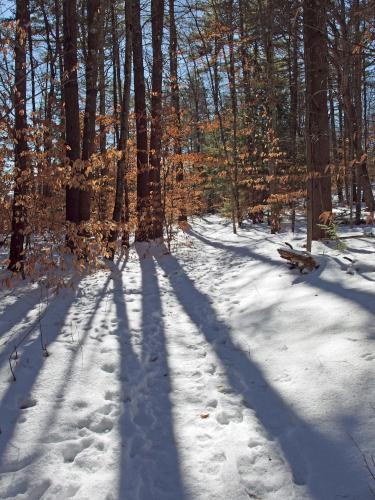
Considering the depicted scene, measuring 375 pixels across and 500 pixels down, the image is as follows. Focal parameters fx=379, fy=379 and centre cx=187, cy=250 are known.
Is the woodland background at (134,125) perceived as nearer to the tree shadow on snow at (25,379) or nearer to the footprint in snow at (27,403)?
the tree shadow on snow at (25,379)

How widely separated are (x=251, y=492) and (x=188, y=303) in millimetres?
4158

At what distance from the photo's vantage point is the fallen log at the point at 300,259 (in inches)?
245

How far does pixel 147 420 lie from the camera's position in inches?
126

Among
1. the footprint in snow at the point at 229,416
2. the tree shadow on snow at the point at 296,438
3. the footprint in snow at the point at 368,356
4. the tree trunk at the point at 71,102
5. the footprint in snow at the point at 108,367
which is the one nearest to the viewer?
the tree shadow on snow at the point at 296,438

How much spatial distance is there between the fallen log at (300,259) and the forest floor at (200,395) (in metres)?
0.21

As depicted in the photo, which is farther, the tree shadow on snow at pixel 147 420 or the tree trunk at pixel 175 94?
the tree trunk at pixel 175 94

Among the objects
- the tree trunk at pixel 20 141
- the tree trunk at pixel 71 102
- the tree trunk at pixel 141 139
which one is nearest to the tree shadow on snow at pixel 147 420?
the tree trunk at pixel 20 141

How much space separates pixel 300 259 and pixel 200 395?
3.58 metres

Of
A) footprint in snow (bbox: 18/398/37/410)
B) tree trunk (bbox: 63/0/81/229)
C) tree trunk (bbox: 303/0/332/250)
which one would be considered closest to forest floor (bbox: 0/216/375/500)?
footprint in snow (bbox: 18/398/37/410)

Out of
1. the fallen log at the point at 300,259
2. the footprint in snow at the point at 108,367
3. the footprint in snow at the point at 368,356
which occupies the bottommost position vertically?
the footprint in snow at the point at 108,367

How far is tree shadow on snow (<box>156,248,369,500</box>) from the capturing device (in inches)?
90.5

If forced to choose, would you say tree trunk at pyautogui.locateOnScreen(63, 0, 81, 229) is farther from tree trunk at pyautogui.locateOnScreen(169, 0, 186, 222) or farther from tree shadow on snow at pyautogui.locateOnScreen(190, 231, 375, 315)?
tree shadow on snow at pyautogui.locateOnScreen(190, 231, 375, 315)

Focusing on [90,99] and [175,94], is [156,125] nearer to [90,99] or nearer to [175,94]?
[90,99]

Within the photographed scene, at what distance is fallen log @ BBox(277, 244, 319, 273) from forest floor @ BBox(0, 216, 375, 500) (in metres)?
0.21
